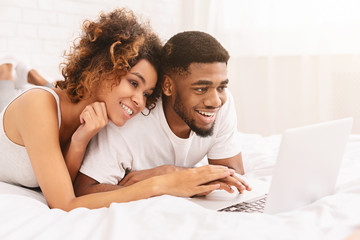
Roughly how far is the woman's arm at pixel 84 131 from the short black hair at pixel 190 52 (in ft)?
0.90

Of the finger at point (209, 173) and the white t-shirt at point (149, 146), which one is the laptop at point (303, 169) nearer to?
the finger at point (209, 173)

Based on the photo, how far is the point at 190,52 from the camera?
1.16 metres

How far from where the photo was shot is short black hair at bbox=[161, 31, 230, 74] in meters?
1.15

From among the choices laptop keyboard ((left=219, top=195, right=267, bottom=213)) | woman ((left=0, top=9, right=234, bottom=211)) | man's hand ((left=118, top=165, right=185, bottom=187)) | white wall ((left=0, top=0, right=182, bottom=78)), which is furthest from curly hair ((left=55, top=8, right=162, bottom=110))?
white wall ((left=0, top=0, right=182, bottom=78))

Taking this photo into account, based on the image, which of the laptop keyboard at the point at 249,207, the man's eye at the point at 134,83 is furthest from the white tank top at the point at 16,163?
the laptop keyboard at the point at 249,207

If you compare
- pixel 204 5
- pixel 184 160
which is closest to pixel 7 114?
pixel 184 160

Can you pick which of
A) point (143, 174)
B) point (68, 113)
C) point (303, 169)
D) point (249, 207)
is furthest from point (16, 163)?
point (303, 169)

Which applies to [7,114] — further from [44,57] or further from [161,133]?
[44,57]

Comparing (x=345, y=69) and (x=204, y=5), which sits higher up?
(x=204, y=5)

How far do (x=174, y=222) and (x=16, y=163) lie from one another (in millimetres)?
700

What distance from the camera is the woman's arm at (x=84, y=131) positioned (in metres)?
1.10

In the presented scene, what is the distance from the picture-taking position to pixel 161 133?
1.27 m

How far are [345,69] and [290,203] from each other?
190 centimetres

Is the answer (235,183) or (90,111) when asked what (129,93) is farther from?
(235,183)
